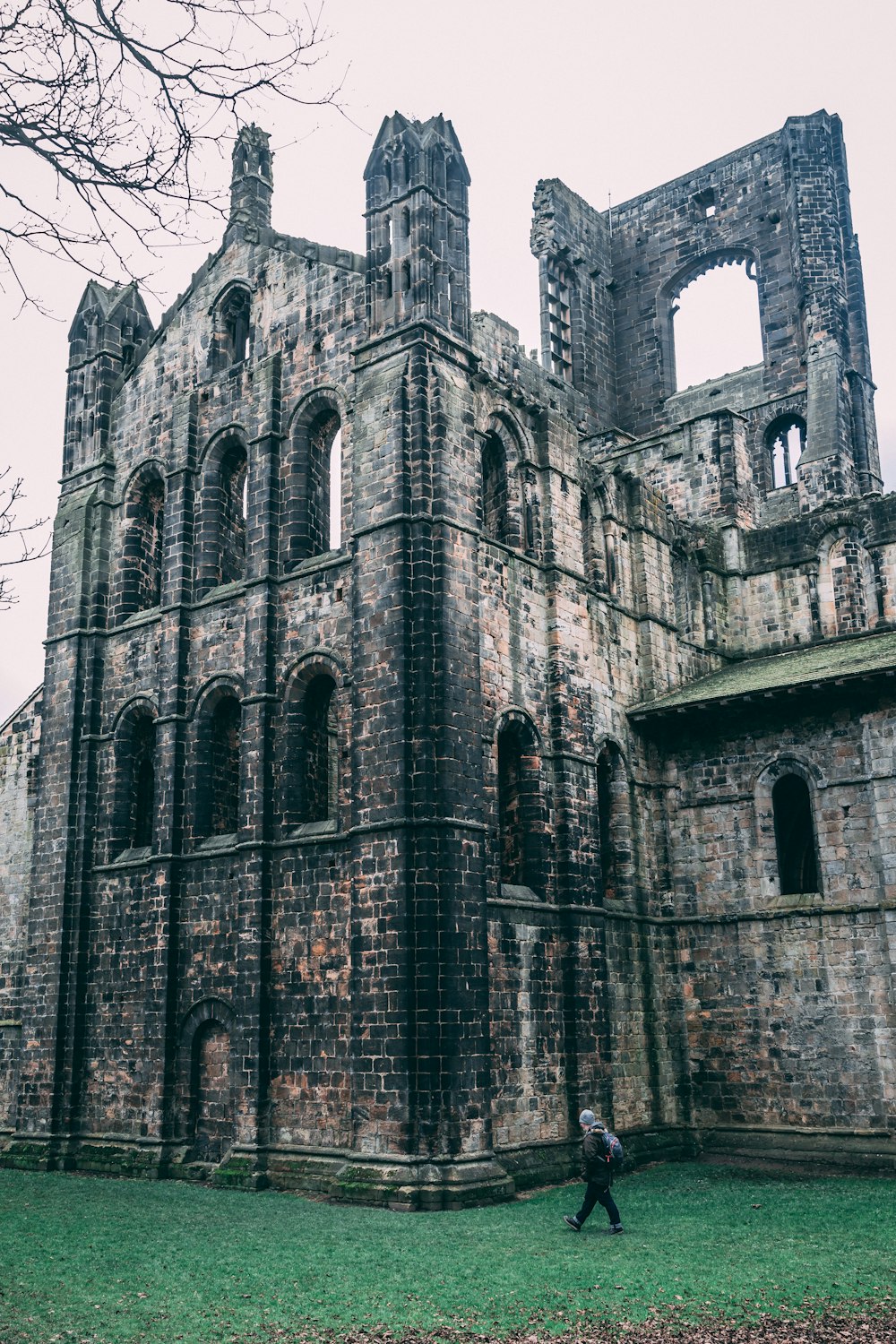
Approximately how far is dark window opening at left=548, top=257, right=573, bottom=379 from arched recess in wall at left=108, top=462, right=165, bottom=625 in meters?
13.6

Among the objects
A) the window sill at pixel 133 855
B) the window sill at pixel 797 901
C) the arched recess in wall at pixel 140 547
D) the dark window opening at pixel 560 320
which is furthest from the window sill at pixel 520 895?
the dark window opening at pixel 560 320

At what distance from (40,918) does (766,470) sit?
69.1 feet

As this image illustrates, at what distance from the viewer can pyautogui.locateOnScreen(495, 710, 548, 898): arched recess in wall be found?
750 inches

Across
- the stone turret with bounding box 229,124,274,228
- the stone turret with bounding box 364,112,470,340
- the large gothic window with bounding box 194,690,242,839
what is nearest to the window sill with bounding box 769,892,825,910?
the large gothic window with bounding box 194,690,242,839

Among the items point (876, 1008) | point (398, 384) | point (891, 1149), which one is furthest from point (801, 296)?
point (891, 1149)

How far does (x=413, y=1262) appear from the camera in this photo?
12.3 m

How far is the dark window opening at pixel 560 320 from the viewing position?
3362 centimetres

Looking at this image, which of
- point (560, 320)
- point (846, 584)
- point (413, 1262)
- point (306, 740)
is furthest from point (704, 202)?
point (413, 1262)

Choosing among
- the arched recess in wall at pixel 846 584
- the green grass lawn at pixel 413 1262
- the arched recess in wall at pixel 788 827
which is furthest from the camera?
the arched recess in wall at pixel 846 584

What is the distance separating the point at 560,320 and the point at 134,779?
1882 centimetres

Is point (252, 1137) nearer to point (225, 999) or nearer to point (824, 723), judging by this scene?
point (225, 999)

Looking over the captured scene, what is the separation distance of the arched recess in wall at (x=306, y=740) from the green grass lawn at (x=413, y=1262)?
18.4ft

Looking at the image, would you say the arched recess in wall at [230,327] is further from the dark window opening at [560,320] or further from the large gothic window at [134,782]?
the dark window opening at [560,320]

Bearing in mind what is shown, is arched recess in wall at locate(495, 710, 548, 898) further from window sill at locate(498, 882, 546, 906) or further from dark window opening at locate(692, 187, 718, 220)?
dark window opening at locate(692, 187, 718, 220)
